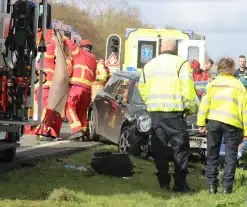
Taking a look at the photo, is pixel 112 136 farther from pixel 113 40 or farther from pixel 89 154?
pixel 113 40

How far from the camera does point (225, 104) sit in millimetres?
9773

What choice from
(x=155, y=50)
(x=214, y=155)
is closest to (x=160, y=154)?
(x=214, y=155)

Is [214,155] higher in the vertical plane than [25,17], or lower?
lower

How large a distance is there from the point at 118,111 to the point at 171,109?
191 inches

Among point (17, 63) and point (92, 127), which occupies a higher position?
point (17, 63)

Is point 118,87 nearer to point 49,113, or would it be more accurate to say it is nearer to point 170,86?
point 49,113

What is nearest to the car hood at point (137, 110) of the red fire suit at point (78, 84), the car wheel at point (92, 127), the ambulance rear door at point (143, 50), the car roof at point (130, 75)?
the car roof at point (130, 75)

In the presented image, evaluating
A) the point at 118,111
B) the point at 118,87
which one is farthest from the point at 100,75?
the point at 118,111

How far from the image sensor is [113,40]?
85.5 ft

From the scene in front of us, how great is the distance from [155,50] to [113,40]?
146 cm

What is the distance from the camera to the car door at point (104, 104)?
15508 mm

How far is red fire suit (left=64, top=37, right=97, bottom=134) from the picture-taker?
15.9 m

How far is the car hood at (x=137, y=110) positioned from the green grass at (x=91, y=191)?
234cm

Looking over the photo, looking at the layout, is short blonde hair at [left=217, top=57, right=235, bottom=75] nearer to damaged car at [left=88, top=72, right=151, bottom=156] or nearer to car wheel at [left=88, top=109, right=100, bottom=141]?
damaged car at [left=88, top=72, right=151, bottom=156]
